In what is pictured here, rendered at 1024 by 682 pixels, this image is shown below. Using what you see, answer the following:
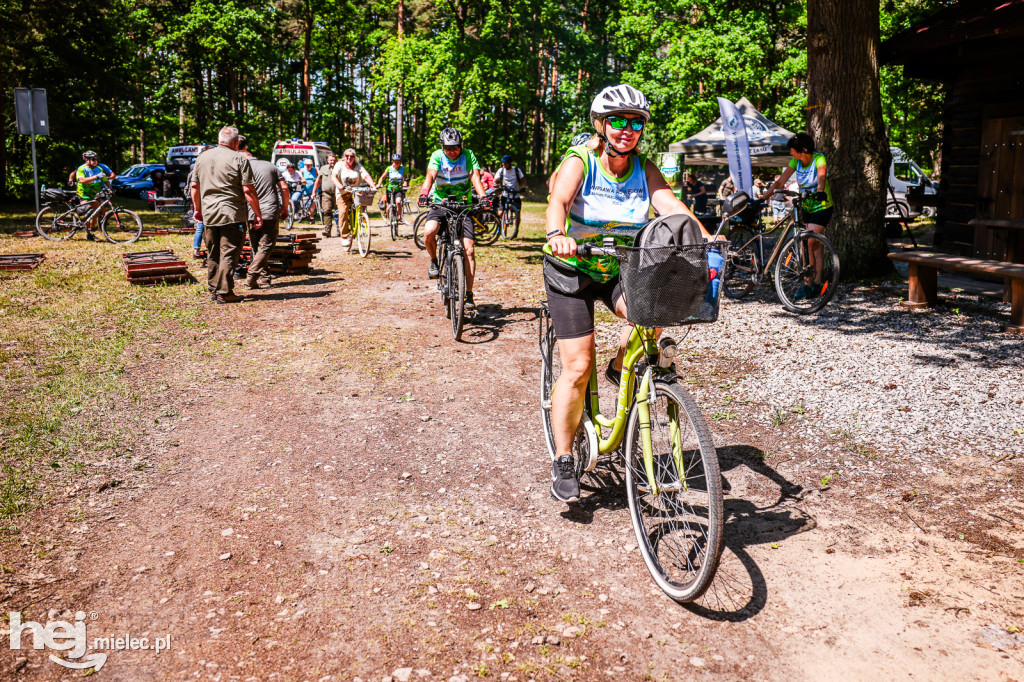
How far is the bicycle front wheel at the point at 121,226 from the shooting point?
17453 millimetres

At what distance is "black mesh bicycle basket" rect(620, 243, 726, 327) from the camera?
10.2 ft

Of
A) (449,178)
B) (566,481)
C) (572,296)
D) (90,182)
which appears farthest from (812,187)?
(90,182)

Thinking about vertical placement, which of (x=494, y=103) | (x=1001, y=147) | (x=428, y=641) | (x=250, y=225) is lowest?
(x=428, y=641)

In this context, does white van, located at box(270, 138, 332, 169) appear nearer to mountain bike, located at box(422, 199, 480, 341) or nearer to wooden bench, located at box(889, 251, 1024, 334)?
mountain bike, located at box(422, 199, 480, 341)

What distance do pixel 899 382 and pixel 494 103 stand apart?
37789mm

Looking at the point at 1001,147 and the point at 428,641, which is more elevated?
the point at 1001,147

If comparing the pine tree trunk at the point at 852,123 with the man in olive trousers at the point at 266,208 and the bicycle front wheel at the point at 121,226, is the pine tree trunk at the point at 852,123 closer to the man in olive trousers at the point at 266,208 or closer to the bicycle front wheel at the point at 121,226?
the man in olive trousers at the point at 266,208

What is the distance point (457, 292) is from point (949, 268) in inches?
219

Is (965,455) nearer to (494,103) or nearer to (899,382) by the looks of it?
(899,382)

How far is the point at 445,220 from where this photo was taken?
356 inches

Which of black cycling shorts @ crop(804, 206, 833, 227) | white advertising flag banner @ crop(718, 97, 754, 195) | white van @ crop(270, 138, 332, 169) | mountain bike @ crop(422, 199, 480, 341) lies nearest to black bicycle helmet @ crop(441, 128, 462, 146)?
mountain bike @ crop(422, 199, 480, 341)

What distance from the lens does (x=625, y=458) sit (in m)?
3.68

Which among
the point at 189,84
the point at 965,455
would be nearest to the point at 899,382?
the point at 965,455

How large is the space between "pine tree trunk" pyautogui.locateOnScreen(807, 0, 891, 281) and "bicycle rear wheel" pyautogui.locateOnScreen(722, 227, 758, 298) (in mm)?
1301
